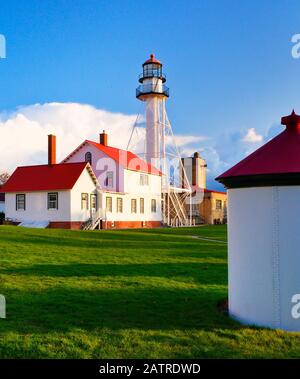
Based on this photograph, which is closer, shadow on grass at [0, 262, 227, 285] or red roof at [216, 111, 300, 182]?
red roof at [216, 111, 300, 182]

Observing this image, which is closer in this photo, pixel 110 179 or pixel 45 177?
pixel 45 177

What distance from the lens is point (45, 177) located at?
38.6 m

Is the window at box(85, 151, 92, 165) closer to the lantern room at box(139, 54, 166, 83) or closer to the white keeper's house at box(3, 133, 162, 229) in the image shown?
the white keeper's house at box(3, 133, 162, 229)

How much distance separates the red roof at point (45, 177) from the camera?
36969 mm

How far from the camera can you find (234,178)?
28.1 feet

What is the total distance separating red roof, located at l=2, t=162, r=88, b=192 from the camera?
121 ft

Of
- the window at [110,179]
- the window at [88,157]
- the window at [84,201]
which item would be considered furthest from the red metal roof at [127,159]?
the window at [84,201]

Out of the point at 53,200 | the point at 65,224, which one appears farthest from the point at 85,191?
the point at 65,224

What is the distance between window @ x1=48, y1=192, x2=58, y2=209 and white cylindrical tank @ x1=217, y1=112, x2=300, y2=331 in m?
29.8

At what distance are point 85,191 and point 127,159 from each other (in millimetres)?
8498

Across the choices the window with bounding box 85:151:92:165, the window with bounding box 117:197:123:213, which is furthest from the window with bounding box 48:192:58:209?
the window with bounding box 85:151:92:165

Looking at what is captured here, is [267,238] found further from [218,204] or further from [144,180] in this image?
[218,204]
